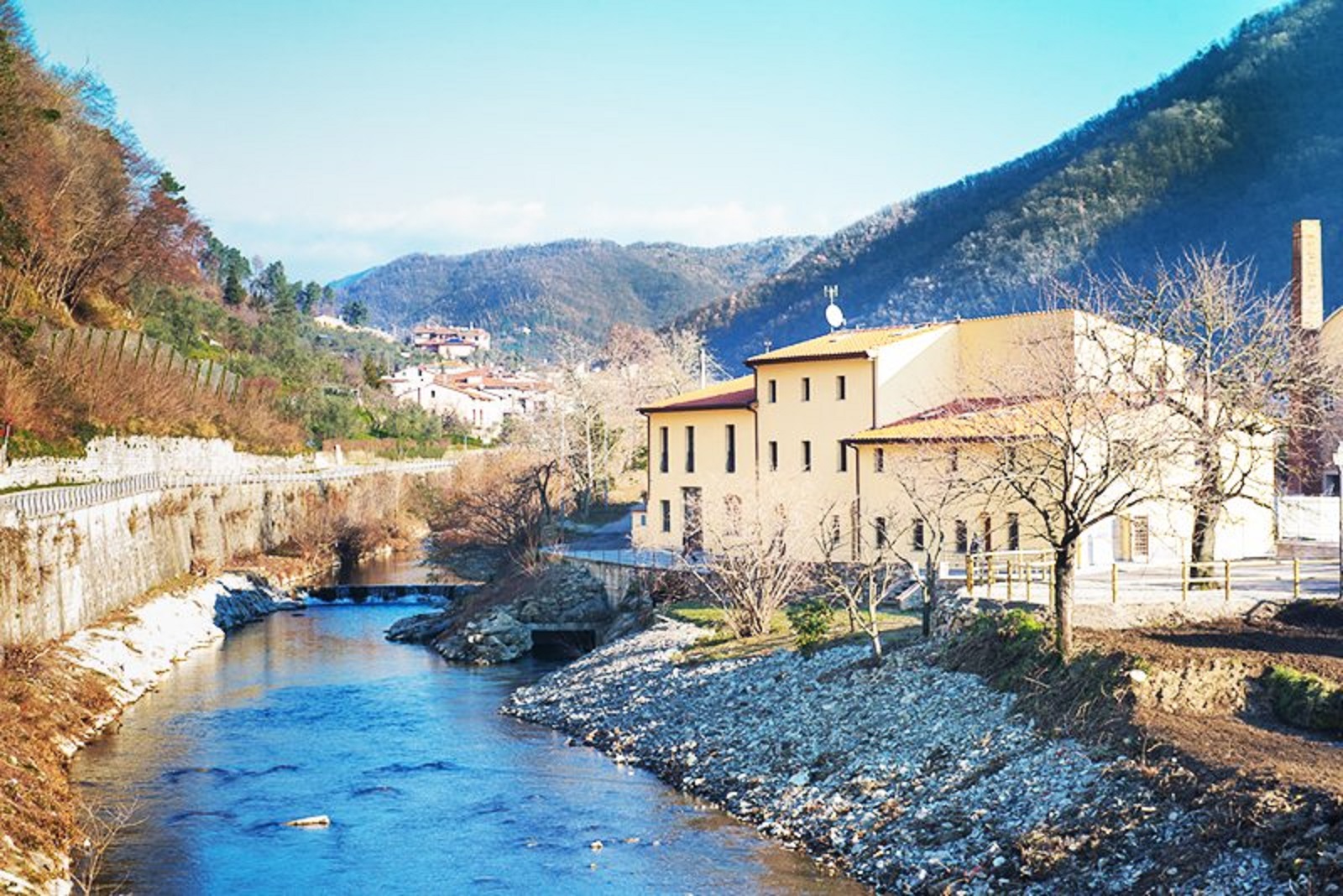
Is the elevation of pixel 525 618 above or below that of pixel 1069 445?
below

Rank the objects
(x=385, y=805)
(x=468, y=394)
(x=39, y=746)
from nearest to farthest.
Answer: (x=385, y=805) → (x=39, y=746) → (x=468, y=394)

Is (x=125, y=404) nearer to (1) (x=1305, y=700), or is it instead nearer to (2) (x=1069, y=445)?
(2) (x=1069, y=445)

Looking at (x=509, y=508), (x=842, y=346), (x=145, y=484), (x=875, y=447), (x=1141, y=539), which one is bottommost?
(x=1141, y=539)

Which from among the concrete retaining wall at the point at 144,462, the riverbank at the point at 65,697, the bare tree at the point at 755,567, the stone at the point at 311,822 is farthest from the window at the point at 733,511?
the concrete retaining wall at the point at 144,462

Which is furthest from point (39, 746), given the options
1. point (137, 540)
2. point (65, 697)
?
point (137, 540)

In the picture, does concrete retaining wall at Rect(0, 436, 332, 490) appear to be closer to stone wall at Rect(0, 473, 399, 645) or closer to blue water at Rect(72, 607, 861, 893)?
stone wall at Rect(0, 473, 399, 645)

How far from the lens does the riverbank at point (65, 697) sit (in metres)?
21.4

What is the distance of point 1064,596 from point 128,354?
57094 millimetres

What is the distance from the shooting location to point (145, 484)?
2174 inches

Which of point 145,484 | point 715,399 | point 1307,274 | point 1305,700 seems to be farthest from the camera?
point 145,484

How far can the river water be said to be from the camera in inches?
850

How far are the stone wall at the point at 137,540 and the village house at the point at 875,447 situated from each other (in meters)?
17.2

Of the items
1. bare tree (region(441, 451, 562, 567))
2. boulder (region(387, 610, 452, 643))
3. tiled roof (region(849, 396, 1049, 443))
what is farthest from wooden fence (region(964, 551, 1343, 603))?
bare tree (region(441, 451, 562, 567))

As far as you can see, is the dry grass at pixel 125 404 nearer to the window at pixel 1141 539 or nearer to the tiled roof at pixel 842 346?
the tiled roof at pixel 842 346
